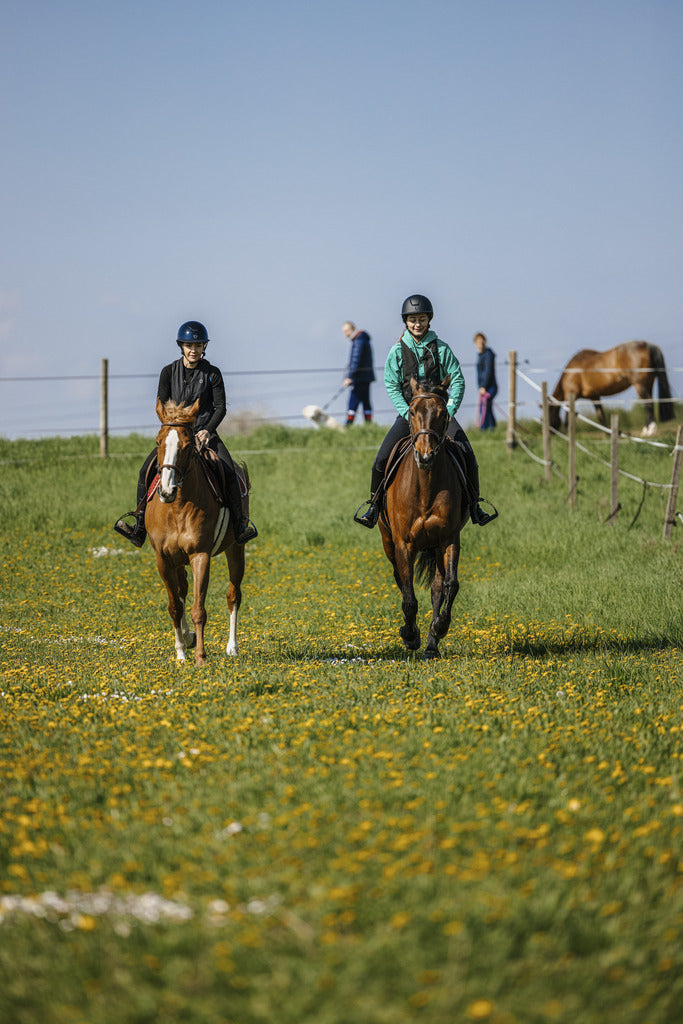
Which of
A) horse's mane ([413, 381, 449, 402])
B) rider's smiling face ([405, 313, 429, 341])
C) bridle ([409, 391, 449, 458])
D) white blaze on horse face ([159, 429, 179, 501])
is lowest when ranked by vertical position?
white blaze on horse face ([159, 429, 179, 501])

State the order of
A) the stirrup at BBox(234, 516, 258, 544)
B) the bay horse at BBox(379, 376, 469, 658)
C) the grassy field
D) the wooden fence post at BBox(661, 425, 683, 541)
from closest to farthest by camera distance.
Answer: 1. the grassy field
2. the bay horse at BBox(379, 376, 469, 658)
3. the stirrup at BBox(234, 516, 258, 544)
4. the wooden fence post at BBox(661, 425, 683, 541)

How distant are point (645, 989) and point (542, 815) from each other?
145cm

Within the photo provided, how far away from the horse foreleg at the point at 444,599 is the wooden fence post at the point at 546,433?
13.5 metres

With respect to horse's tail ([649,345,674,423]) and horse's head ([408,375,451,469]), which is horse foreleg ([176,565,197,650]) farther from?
horse's tail ([649,345,674,423])

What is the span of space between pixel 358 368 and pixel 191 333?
62.3ft

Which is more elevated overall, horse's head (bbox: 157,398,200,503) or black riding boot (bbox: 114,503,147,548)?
horse's head (bbox: 157,398,200,503)

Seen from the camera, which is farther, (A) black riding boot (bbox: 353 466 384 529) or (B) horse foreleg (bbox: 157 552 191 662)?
(A) black riding boot (bbox: 353 466 384 529)

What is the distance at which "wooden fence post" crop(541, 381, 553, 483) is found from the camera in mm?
23906

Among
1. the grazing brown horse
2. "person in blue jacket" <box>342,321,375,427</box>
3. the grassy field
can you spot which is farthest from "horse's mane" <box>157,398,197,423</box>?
"person in blue jacket" <box>342,321,375,427</box>

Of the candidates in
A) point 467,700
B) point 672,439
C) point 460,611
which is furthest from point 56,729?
point 672,439

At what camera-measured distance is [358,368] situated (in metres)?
29.3

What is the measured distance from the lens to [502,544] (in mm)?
19266

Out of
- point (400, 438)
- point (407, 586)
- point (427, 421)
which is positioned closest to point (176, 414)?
point (427, 421)

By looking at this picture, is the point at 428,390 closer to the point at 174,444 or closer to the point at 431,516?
the point at 431,516
